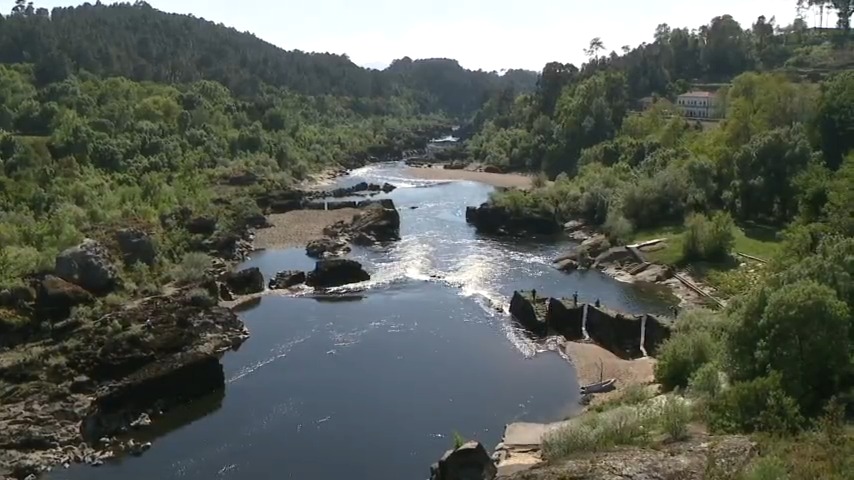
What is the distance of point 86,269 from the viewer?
51.1 metres

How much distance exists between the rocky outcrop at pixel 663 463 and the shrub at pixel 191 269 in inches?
1574

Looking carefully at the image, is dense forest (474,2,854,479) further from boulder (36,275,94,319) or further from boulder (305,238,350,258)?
boulder (36,275,94,319)

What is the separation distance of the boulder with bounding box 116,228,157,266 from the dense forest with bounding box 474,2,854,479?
37704mm

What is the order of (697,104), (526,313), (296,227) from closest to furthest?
(526,313) → (296,227) → (697,104)

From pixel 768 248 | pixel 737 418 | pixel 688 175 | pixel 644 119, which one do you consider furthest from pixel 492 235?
pixel 737 418

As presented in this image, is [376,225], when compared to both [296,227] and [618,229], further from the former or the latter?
[618,229]

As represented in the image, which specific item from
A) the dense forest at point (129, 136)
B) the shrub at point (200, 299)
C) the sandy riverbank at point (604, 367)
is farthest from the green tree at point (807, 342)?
the dense forest at point (129, 136)

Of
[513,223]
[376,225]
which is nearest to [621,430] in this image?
[376,225]

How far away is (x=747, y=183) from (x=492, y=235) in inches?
960

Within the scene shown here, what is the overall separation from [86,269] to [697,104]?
10318 cm

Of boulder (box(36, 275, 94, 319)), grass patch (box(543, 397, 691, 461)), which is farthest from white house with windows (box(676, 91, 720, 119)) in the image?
grass patch (box(543, 397, 691, 461))

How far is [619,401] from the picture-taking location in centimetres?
3491

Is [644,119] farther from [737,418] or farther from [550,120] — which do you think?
[737,418]

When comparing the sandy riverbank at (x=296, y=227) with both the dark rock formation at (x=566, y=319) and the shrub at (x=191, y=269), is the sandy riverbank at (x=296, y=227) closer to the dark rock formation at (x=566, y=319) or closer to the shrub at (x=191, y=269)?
the shrub at (x=191, y=269)
